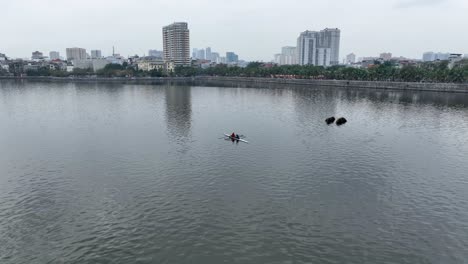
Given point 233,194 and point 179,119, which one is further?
point 179,119

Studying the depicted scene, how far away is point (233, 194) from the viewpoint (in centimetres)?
3956

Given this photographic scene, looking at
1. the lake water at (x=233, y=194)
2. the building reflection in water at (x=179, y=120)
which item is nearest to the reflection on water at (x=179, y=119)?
the building reflection in water at (x=179, y=120)

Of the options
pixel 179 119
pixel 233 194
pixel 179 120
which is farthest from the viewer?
pixel 179 119

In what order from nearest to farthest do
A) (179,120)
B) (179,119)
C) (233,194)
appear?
(233,194)
(179,120)
(179,119)

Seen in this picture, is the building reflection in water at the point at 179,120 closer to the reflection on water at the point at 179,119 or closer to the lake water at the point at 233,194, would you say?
the reflection on water at the point at 179,119

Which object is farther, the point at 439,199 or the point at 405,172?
the point at 405,172

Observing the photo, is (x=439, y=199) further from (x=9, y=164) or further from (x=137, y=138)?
(x=9, y=164)

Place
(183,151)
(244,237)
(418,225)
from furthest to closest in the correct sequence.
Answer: (183,151)
(418,225)
(244,237)

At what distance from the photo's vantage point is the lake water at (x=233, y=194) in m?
28.5

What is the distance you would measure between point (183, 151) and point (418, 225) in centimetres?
4034

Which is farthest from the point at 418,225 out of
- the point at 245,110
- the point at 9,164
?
the point at 245,110

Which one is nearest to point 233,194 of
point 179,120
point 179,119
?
point 179,120

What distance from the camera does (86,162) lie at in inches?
2024

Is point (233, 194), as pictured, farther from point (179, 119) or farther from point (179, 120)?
point (179, 119)
